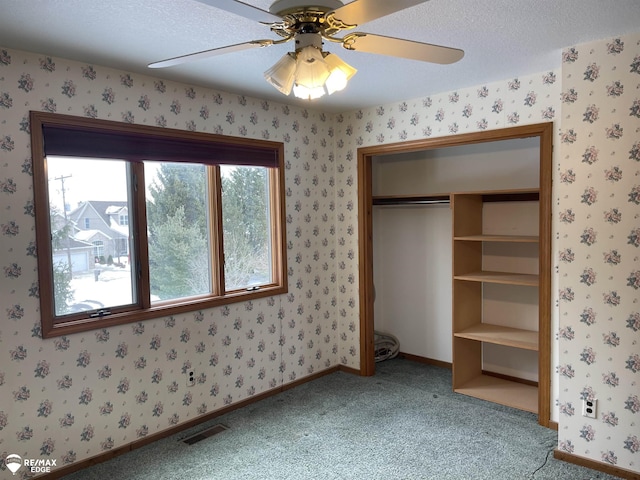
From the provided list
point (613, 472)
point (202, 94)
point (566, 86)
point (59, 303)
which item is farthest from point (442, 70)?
point (59, 303)

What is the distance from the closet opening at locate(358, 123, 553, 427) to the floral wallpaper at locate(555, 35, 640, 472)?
0.40 m

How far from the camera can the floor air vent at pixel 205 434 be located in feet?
10.1

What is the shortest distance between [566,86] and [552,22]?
557 mm

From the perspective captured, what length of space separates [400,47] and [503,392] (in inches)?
121

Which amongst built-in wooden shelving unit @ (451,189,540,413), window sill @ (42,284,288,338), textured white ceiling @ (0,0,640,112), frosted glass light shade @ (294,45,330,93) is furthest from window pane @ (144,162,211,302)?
built-in wooden shelving unit @ (451,189,540,413)

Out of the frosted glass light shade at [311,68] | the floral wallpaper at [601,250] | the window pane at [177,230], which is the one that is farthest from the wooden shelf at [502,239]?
the frosted glass light shade at [311,68]

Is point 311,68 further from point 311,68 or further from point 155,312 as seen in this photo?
point 155,312

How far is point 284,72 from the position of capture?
1578 mm

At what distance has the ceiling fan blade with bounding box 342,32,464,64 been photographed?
5.18 ft

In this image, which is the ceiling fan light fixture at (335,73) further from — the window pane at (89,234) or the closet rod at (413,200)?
the closet rod at (413,200)

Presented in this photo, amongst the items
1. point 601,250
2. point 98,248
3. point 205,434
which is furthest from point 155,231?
point 601,250

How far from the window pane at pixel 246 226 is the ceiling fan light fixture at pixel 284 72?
196cm

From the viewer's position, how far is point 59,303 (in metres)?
2.73

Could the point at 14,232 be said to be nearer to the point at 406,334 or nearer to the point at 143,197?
the point at 143,197
